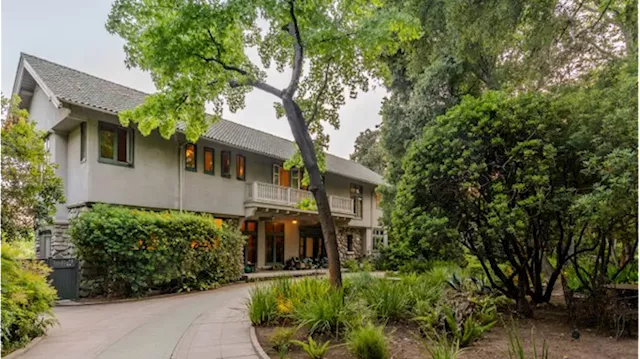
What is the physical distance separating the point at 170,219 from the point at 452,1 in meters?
10.3

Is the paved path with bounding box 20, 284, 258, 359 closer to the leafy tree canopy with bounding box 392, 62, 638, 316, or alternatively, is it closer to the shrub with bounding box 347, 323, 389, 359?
the shrub with bounding box 347, 323, 389, 359

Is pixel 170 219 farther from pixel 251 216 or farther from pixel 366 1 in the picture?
pixel 366 1

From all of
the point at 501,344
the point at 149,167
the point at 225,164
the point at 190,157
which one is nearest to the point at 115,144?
the point at 149,167

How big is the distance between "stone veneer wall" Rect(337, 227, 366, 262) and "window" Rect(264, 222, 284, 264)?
4.06 metres

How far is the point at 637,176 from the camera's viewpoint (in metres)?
5.94

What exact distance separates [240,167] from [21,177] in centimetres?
893

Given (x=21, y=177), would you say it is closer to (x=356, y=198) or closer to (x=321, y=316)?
(x=321, y=316)

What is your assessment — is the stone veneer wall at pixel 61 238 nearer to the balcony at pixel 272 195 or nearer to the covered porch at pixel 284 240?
the balcony at pixel 272 195

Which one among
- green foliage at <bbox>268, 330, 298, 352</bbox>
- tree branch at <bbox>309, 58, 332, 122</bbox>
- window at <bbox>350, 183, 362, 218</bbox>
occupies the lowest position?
green foliage at <bbox>268, 330, 298, 352</bbox>

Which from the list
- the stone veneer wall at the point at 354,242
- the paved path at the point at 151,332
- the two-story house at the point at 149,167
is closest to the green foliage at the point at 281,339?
the paved path at the point at 151,332

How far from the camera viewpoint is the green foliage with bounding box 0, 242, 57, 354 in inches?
242

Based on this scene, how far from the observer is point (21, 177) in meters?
11.7

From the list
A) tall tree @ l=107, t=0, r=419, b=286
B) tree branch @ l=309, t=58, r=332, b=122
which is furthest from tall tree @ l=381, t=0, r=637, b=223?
tree branch @ l=309, t=58, r=332, b=122

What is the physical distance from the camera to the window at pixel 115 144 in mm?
14016
